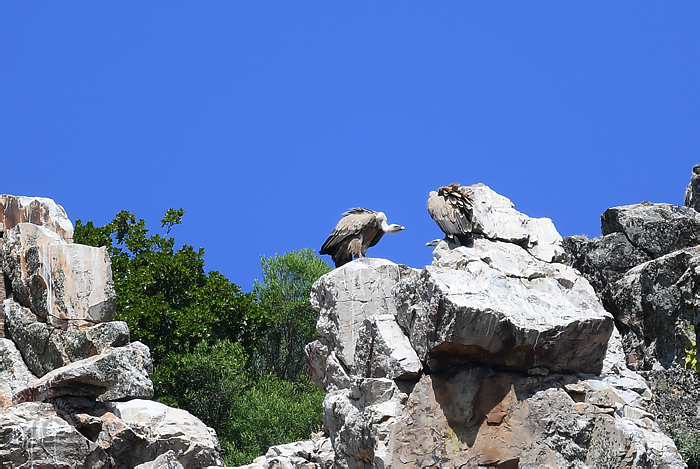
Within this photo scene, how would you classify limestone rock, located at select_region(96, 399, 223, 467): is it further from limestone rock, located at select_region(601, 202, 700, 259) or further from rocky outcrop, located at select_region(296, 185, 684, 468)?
limestone rock, located at select_region(601, 202, 700, 259)

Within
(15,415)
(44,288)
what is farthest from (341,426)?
(44,288)

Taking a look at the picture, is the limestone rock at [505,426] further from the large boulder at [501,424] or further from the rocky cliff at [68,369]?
the rocky cliff at [68,369]

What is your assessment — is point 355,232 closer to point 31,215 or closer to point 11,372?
point 31,215

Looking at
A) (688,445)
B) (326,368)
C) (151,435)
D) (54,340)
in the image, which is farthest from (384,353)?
(54,340)

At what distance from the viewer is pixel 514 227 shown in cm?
1550

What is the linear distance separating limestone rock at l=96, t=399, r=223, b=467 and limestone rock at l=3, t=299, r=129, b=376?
88cm

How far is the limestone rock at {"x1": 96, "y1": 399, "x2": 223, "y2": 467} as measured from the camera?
41.9 ft

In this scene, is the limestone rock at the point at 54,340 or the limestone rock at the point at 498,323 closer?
the limestone rock at the point at 498,323

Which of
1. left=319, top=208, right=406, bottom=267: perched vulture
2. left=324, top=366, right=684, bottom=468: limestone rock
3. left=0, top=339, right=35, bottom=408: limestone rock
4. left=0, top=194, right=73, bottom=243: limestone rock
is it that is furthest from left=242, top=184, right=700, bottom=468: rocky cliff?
left=0, top=194, right=73, bottom=243: limestone rock

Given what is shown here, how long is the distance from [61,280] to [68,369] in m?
2.03

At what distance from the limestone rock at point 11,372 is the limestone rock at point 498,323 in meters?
6.33

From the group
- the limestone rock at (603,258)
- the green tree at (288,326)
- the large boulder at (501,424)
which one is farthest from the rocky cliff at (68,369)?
the green tree at (288,326)

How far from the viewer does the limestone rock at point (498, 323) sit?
364 inches

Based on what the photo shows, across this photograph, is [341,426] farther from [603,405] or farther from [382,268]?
[382,268]
